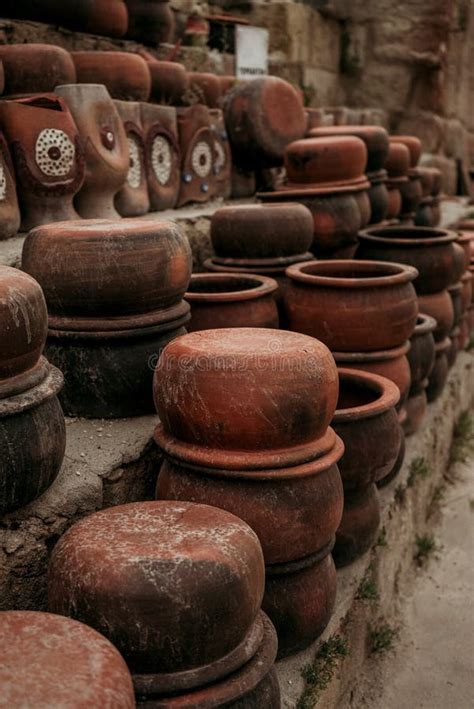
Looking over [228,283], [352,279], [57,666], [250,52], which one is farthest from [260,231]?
[250,52]

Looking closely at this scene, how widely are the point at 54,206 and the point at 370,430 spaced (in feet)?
5.01

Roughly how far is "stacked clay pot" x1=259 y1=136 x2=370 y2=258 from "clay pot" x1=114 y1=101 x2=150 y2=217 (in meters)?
0.61

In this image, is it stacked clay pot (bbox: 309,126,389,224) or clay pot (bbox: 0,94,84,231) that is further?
stacked clay pot (bbox: 309,126,389,224)

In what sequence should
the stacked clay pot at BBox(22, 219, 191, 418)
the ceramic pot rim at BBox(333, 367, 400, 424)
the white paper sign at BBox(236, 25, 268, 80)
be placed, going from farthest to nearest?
the white paper sign at BBox(236, 25, 268, 80) < the ceramic pot rim at BBox(333, 367, 400, 424) < the stacked clay pot at BBox(22, 219, 191, 418)

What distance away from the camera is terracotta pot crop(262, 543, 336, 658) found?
196 centimetres

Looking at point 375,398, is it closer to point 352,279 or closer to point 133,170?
point 352,279

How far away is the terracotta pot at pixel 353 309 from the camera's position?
276 centimetres

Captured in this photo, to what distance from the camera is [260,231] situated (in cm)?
310

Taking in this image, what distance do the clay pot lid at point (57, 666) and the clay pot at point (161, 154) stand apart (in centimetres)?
293

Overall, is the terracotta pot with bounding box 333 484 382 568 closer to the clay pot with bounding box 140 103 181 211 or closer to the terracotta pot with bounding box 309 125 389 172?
the clay pot with bounding box 140 103 181 211

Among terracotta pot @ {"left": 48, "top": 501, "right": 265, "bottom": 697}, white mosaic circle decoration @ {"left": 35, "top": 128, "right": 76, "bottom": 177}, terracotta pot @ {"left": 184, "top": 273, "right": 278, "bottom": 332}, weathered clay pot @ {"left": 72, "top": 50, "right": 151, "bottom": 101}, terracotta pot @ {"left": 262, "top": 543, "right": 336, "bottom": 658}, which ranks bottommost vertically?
terracotta pot @ {"left": 262, "top": 543, "right": 336, "bottom": 658}

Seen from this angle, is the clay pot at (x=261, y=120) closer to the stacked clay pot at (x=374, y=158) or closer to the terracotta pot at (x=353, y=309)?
the stacked clay pot at (x=374, y=158)

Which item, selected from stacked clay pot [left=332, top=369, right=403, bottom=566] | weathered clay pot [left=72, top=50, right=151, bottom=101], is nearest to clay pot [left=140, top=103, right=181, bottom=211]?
weathered clay pot [left=72, top=50, right=151, bottom=101]

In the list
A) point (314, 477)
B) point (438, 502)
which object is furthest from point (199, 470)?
point (438, 502)
